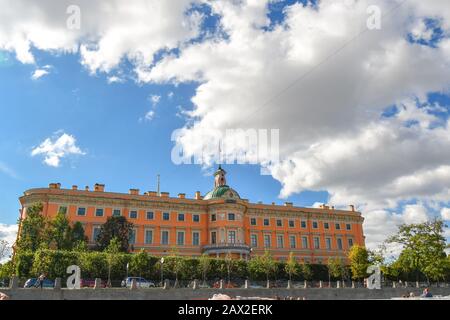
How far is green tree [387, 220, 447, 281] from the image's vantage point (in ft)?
173

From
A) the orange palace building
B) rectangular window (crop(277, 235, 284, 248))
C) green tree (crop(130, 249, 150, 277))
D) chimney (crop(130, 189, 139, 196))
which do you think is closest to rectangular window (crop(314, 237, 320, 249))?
the orange palace building

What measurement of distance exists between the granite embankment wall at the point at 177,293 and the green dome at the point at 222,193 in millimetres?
25052

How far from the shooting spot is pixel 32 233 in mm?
47562

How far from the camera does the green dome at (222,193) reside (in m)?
64.0

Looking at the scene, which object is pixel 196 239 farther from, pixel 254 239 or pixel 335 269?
pixel 335 269

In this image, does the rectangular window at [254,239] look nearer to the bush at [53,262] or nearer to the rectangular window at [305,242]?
the rectangular window at [305,242]

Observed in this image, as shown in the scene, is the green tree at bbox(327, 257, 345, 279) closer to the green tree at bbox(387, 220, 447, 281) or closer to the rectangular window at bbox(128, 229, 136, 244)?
the green tree at bbox(387, 220, 447, 281)

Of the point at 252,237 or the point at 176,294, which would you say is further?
the point at 252,237

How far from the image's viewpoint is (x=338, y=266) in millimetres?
54969

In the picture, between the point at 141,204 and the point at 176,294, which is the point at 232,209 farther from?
the point at 176,294

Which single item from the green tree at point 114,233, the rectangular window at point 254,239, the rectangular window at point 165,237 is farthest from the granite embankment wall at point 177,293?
the rectangular window at point 165,237

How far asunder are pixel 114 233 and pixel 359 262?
3464 cm

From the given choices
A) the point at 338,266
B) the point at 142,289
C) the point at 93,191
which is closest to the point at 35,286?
the point at 142,289
